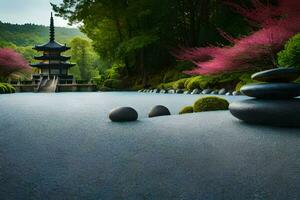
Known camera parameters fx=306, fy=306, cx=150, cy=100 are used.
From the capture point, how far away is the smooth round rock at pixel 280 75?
4623 millimetres

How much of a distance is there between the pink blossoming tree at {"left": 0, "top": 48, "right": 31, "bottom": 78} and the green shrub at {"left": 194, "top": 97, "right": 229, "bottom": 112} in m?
35.3

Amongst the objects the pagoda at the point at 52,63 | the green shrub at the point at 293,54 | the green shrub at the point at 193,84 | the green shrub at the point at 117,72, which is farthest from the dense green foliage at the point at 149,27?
the green shrub at the point at 293,54

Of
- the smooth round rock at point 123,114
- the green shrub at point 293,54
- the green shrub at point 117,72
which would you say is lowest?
the smooth round rock at point 123,114

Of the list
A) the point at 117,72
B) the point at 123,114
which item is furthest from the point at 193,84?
the point at 117,72

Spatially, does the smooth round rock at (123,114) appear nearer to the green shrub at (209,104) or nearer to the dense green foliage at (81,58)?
the green shrub at (209,104)

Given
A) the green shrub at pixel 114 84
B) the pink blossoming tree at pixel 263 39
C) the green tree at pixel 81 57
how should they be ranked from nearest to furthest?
the pink blossoming tree at pixel 263 39, the green shrub at pixel 114 84, the green tree at pixel 81 57

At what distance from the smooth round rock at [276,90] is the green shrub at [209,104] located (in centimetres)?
181

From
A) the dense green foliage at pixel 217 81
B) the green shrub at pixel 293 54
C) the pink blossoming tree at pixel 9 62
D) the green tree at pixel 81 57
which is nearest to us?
the green shrub at pixel 293 54

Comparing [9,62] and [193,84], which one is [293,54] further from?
[9,62]

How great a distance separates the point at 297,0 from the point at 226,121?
26.4 feet

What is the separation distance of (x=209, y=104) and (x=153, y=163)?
4184mm

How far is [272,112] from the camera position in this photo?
4430mm

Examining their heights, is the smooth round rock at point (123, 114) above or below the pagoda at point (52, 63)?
below

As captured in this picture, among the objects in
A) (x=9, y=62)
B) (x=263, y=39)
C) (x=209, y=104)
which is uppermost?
(x=9, y=62)
